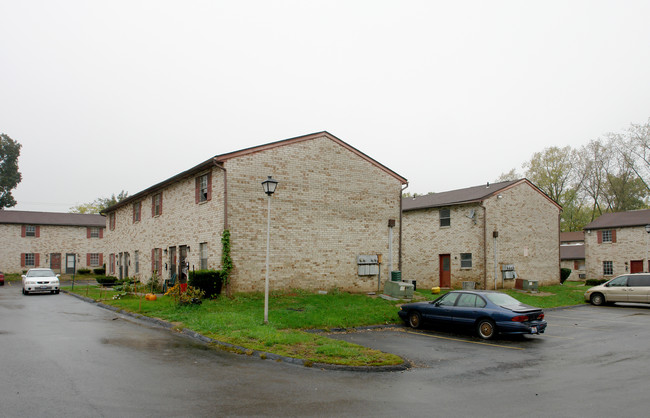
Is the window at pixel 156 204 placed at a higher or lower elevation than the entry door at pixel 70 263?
higher

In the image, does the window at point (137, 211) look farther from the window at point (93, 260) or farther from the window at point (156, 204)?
the window at point (93, 260)

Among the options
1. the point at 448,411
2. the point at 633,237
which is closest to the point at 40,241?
the point at 448,411

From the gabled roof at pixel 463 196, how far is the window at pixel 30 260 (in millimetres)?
37823

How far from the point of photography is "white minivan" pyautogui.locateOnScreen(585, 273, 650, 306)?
74.6 ft

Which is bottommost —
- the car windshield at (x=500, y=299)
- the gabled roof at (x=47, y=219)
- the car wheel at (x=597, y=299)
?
the car wheel at (x=597, y=299)

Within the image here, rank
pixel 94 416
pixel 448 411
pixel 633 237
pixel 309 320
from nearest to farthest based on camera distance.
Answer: pixel 94 416, pixel 448 411, pixel 309 320, pixel 633 237

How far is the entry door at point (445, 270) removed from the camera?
3147 cm

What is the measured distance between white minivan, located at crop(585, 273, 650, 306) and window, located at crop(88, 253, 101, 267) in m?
46.8

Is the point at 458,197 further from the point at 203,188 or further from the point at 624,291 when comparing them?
the point at 203,188

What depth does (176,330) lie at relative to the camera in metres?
13.6

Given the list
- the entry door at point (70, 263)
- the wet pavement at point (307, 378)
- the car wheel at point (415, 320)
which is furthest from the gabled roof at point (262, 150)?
the entry door at point (70, 263)

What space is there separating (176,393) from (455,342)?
8.36 meters

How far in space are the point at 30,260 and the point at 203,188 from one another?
35.5 m

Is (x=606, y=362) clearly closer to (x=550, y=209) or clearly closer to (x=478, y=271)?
(x=478, y=271)
